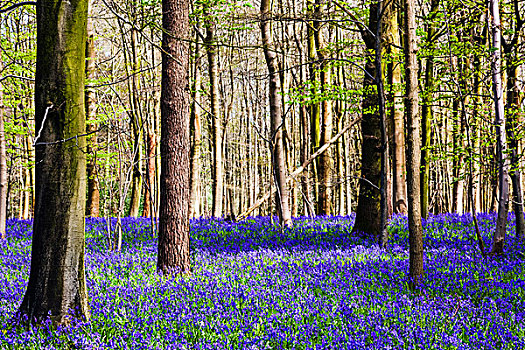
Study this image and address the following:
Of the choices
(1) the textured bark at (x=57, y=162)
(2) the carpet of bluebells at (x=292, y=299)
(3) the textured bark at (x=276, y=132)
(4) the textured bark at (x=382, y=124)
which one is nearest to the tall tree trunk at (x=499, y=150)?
(2) the carpet of bluebells at (x=292, y=299)

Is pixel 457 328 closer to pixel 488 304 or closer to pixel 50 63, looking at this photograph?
pixel 488 304

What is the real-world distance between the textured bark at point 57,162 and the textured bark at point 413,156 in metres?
4.31

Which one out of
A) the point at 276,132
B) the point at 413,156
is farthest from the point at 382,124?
the point at 276,132

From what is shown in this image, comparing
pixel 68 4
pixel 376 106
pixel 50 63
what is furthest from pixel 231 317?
pixel 376 106

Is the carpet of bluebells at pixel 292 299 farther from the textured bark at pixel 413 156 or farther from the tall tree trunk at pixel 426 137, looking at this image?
the tall tree trunk at pixel 426 137

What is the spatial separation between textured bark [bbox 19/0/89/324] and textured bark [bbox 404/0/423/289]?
4312 millimetres

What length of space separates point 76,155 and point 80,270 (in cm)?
126

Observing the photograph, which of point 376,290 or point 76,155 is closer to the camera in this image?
point 76,155

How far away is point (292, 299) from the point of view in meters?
5.37

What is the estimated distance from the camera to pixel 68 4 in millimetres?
4414

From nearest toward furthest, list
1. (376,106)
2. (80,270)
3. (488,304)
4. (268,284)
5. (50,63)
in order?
(50,63), (80,270), (488,304), (268,284), (376,106)

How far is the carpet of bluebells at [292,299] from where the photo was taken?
13.6 ft

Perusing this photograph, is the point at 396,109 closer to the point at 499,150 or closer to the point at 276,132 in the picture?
the point at 276,132

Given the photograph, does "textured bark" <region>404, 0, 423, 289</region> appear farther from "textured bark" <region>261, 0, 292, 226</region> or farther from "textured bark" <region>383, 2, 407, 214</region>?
"textured bark" <region>261, 0, 292, 226</region>
